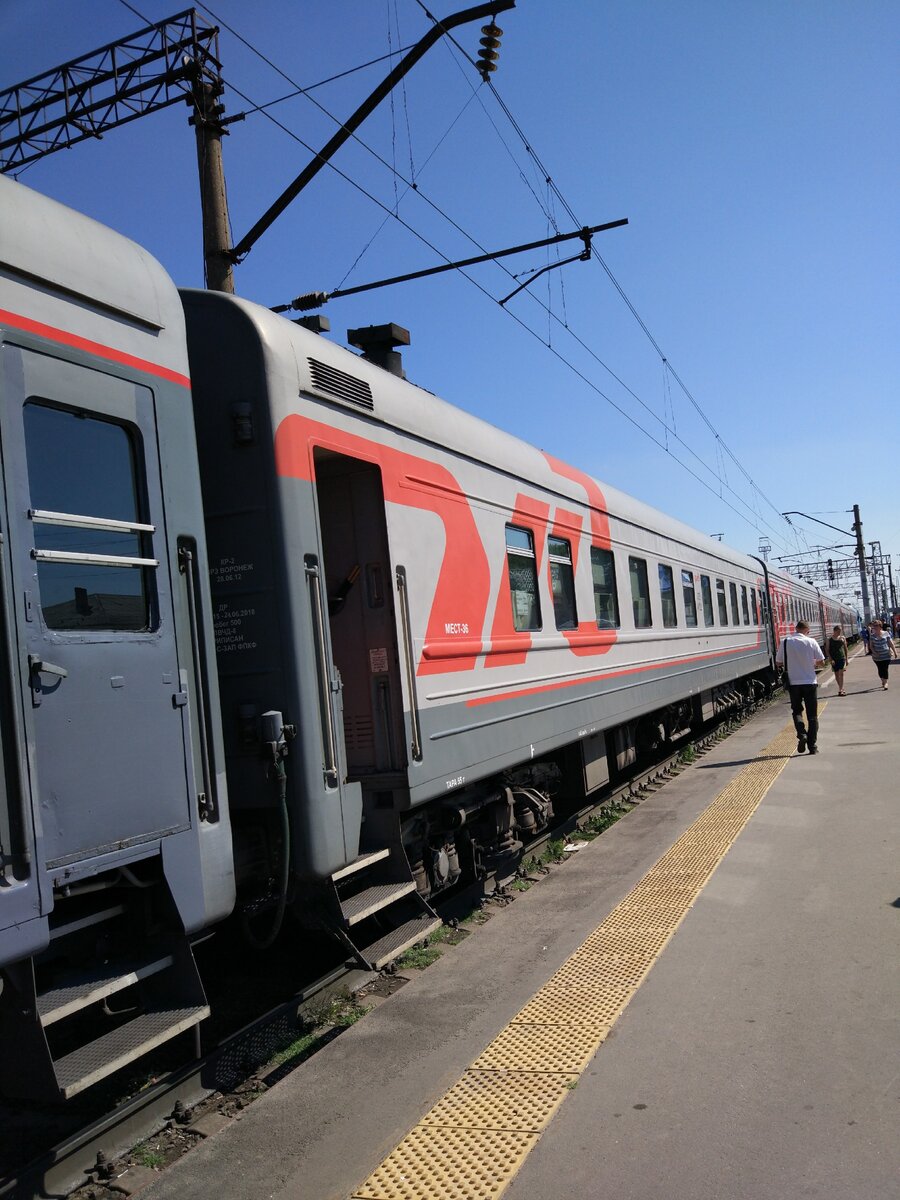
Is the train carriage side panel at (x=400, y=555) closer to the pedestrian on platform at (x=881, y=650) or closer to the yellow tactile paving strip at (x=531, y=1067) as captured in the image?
the yellow tactile paving strip at (x=531, y=1067)

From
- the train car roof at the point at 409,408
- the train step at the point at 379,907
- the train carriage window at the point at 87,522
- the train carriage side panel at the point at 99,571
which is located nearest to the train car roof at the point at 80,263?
the train carriage side panel at the point at 99,571

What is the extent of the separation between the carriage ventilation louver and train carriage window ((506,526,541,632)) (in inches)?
85.2

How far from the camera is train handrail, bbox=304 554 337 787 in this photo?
16.0 ft

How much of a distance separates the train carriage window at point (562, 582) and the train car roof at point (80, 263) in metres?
4.69

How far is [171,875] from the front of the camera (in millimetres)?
3824

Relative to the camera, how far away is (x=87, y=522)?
3.65 metres

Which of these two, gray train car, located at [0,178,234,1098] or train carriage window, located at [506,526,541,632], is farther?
train carriage window, located at [506,526,541,632]

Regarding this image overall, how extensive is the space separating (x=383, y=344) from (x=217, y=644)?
3159 mm

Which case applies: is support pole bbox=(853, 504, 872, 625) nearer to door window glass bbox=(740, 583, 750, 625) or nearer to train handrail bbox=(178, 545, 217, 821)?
door window glass bbox=(740, 583, 750, 625)

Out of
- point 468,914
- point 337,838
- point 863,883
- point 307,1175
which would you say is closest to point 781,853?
point 863,883

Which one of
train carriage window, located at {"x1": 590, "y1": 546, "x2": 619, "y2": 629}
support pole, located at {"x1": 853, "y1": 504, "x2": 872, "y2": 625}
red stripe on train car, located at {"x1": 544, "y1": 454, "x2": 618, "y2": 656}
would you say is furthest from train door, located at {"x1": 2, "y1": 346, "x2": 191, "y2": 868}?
support pole, located at {"x1": 853, "y1": 504, "x2": 872, "y2": 625}

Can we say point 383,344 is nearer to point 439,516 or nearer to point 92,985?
point 439,516

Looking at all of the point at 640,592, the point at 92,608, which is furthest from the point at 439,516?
the point at 640,592

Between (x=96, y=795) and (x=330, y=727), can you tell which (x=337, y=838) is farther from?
(x=96, y=795)
